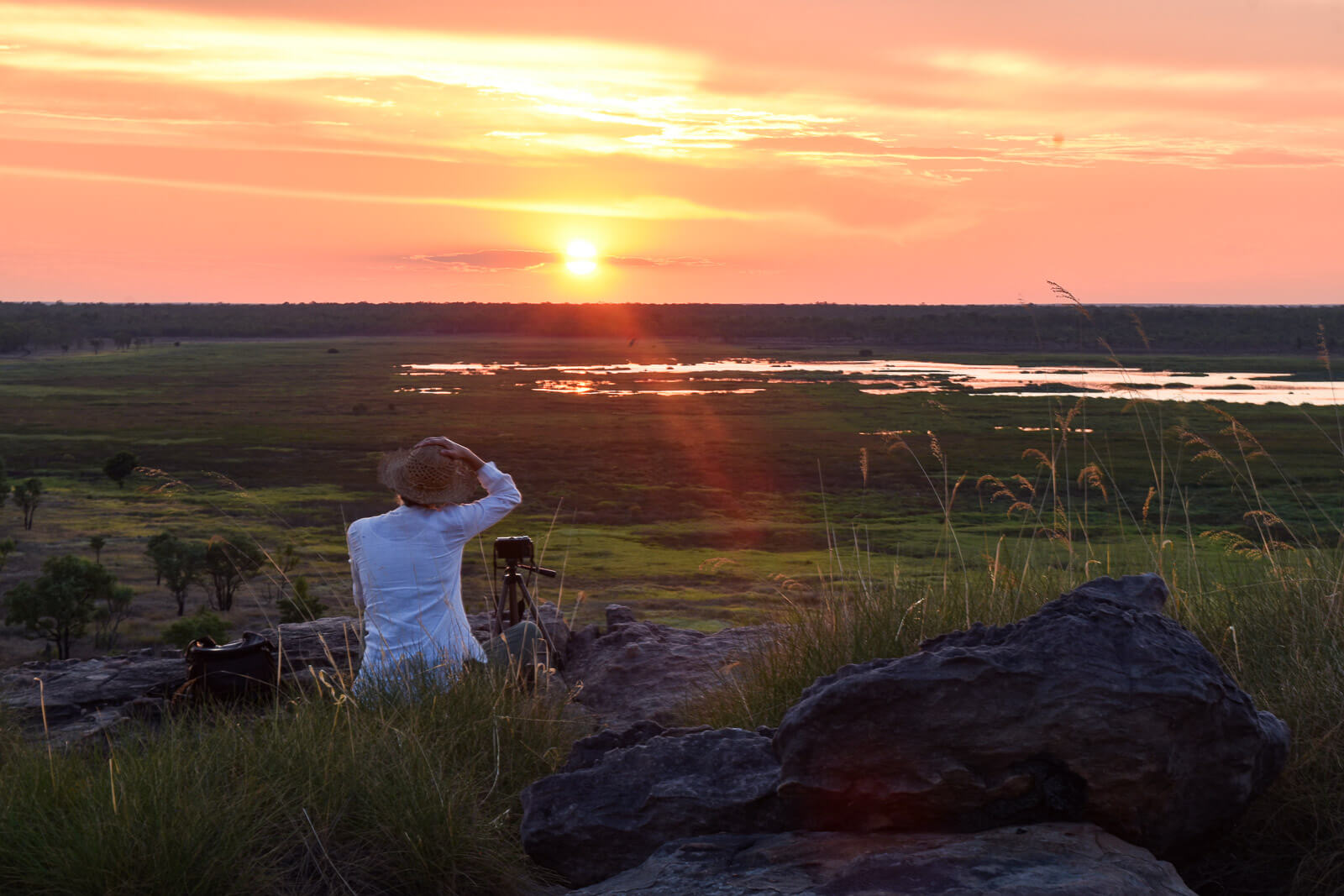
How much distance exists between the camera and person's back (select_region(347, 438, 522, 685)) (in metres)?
5.68

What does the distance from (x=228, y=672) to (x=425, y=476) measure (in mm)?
1339

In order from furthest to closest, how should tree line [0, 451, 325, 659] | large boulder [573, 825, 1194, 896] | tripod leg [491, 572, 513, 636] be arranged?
tree line [0, 451, 325, 659]
tripod leg [491, 572, 513, 636]
large boulder [573, 825, 1194, 896]

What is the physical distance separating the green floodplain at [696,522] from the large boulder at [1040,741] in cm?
58

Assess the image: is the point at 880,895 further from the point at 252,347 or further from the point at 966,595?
the point at 252,347

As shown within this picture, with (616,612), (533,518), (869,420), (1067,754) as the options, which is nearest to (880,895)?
(1067,754)

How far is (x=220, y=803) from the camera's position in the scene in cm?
397

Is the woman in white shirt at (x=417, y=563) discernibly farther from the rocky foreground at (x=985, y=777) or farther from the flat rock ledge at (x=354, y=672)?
the rocky foreground at (x=985, y=777)

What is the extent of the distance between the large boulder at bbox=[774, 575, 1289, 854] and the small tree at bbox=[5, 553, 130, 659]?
12607mm

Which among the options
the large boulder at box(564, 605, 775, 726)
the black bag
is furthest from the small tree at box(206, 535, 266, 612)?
the black bag

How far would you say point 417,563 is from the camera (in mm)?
5707

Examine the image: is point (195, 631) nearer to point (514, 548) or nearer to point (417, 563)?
point (514, 548)

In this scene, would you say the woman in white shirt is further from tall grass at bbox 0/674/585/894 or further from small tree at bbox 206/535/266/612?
small tree at bbox 206/535/266/612

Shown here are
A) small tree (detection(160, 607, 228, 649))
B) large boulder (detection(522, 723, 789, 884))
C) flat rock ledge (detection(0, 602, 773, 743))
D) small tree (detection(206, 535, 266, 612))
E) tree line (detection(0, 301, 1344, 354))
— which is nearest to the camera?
large boulder (detection(522, 723, 789, 884))

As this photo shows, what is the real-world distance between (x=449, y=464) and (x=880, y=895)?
10.6 ft
